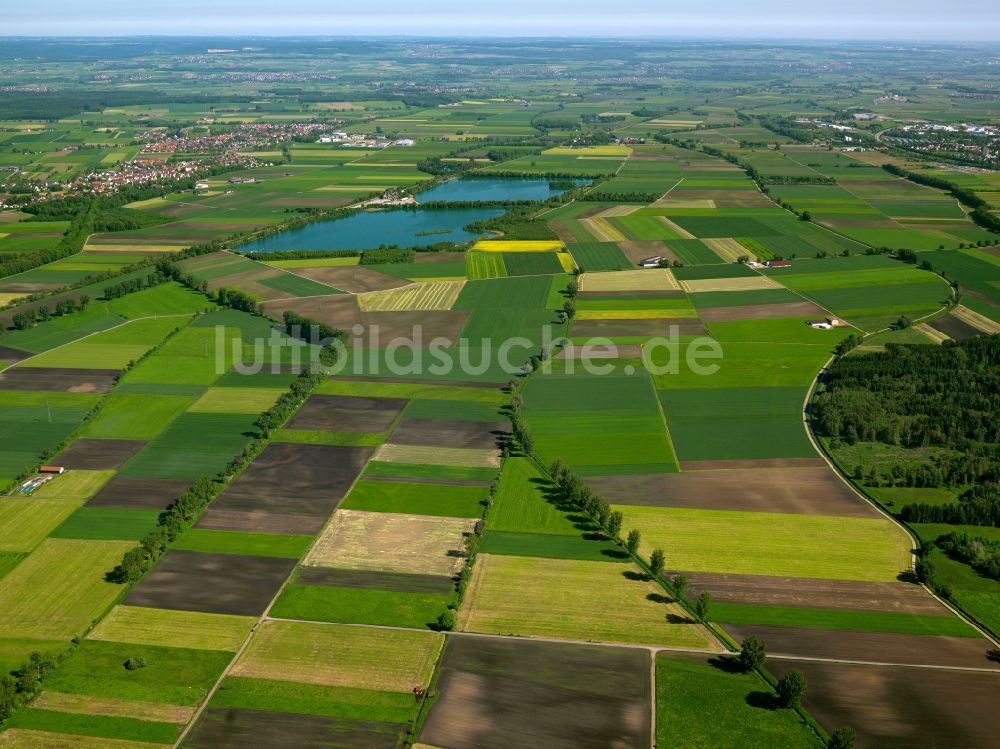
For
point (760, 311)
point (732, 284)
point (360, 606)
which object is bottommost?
point (360, 606)

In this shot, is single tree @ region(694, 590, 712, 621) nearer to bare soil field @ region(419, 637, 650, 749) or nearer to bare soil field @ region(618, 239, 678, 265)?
bare soil field @ region(419, 637, 650, 749)

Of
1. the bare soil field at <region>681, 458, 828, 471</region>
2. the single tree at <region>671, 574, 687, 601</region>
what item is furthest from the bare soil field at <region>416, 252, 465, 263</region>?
the single tree at <region>671, 574, 687, 601</region>

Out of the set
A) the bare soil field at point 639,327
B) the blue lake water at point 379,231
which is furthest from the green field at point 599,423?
the blue lake water at point 379,231

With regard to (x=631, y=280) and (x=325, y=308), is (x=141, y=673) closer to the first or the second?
(x=325, y=308)

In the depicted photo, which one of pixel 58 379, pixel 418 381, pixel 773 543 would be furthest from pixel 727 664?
pixel 58 379

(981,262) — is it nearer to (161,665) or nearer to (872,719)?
(872,719)

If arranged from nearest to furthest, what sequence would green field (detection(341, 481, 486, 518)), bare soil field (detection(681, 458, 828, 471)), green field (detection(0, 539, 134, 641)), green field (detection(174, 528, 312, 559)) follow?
green field (detection(0, 539, 134, 641))
green field (detection(174, 528, 312, 559))
green field (detection(341, 481, 486, 518))
bare soil field (detection(681, 458, 828, 471))

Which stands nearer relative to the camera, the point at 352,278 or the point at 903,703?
the point at 903,703
